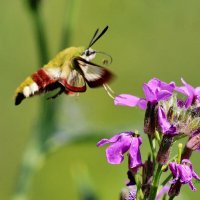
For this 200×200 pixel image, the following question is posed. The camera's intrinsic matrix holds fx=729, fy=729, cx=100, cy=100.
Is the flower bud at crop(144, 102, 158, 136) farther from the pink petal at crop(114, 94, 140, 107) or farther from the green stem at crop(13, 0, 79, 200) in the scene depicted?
the green stem at crop(13, 0, 79, 200)

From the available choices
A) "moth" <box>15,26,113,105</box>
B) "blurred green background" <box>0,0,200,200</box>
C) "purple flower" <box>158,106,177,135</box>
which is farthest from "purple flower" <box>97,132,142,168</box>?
"blurred green background" <box>0,0,200,200</box>

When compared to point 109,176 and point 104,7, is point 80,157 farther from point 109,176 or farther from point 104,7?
point 104,7

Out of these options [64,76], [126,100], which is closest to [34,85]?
[64,76]

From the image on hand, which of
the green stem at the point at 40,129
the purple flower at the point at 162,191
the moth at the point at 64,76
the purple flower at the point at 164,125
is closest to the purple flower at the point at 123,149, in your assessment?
the purple flower at the point at 164,125

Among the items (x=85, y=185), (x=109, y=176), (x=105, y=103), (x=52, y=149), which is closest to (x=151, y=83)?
(x=85, y=185)

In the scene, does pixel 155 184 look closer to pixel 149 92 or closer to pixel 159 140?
pixel 159 140
